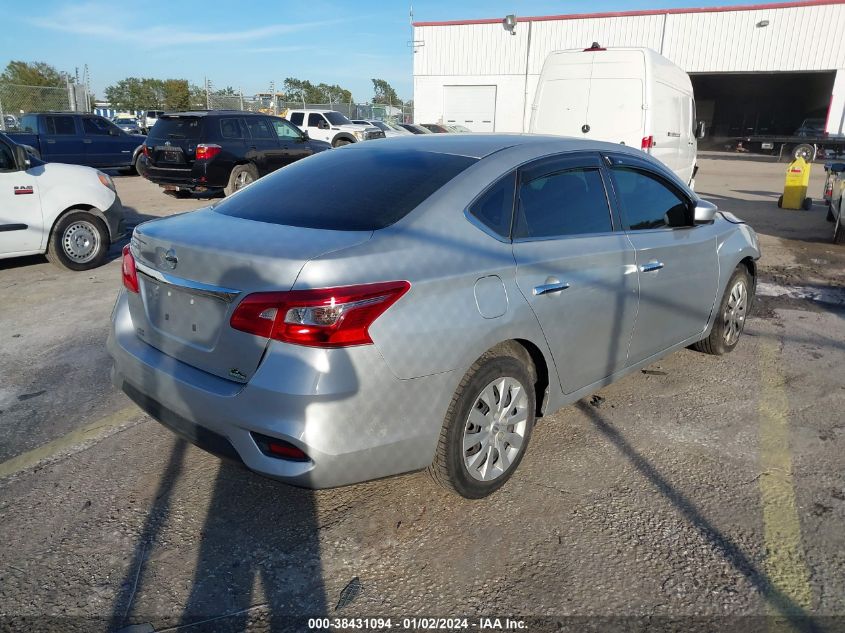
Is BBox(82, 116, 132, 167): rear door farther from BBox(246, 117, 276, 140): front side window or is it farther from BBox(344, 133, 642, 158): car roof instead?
BBox(344, 133, 642, 158): car roof

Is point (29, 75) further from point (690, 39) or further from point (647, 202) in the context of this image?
point (647, 202)

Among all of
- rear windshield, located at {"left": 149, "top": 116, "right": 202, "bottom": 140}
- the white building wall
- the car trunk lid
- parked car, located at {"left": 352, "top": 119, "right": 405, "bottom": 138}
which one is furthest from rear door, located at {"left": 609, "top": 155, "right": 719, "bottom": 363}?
the white building wall

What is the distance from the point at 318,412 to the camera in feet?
7.73

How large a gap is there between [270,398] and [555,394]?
5.05 feet

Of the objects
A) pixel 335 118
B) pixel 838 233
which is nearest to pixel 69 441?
pixel 838 233

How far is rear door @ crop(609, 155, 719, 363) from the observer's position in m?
3.74

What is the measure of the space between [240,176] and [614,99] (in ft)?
23.4

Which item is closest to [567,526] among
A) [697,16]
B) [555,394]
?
[555,394]

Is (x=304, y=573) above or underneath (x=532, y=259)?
underneath

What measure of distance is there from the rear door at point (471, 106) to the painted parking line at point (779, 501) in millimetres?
Result: 33955

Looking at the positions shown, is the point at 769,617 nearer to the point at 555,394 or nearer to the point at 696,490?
the point at 696,490

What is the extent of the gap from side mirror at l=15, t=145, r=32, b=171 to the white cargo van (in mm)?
7153

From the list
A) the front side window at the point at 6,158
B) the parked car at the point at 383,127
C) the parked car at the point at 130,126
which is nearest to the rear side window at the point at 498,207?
the front side window at the point at 6,158

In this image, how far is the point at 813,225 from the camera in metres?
11.5
